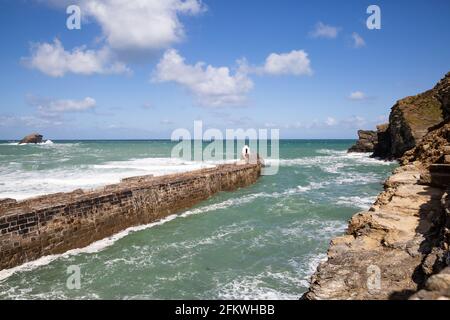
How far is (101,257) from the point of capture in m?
10.1

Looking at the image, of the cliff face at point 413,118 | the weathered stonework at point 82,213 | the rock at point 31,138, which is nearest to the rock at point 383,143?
the cliff face at point 413,118

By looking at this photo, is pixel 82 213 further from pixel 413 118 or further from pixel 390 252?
pixel 413 118

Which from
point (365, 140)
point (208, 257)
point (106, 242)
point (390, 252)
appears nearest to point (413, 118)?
point (208, 257)

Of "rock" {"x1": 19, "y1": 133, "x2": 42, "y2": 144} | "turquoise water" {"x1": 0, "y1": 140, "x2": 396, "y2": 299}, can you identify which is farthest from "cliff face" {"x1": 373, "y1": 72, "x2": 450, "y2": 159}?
"rock" {"x1": 19, "y1": 133, "x2": 42, "y2": 144}

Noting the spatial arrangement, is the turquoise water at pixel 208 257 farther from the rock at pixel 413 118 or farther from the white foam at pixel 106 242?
the rock at pixel 413 118

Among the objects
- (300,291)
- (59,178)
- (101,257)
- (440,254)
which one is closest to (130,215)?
(101,257)

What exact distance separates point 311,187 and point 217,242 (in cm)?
1265

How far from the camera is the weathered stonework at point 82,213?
948cm

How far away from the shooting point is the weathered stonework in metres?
9.48

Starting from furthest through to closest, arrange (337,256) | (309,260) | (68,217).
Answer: (68,217) < (309,260) < (337,256)

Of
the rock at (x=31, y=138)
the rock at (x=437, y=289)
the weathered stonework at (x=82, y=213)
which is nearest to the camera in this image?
the rock at (x=437, y=289)

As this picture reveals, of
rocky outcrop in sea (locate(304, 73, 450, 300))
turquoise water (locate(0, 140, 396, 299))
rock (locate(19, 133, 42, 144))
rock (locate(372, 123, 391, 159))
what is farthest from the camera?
rock (locate(19, 133, 42, 144))

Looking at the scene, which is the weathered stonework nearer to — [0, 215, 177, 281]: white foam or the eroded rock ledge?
[0, 215, 177, 281]: white foam

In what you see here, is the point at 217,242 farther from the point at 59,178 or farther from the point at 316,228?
the point at 59,178
